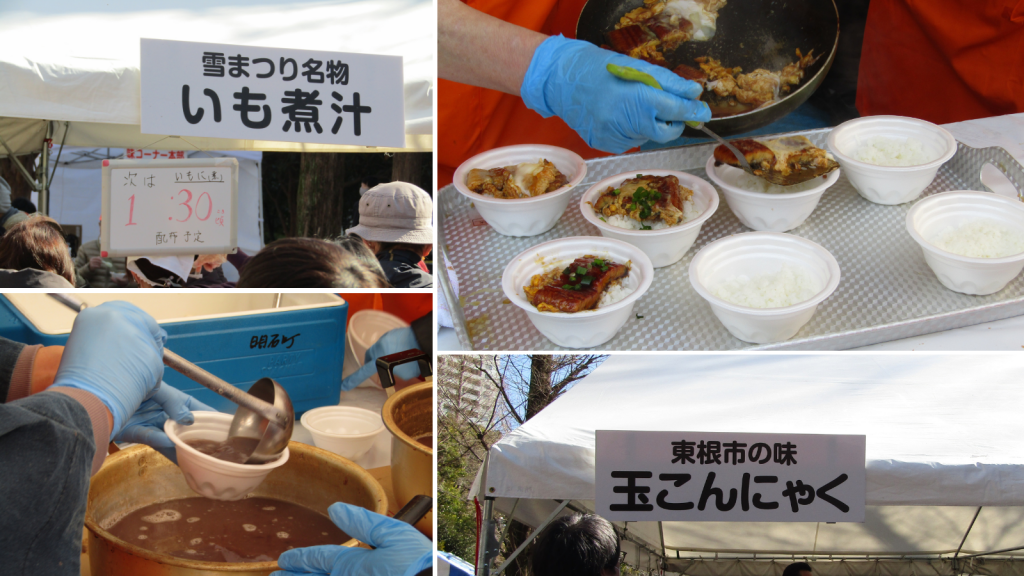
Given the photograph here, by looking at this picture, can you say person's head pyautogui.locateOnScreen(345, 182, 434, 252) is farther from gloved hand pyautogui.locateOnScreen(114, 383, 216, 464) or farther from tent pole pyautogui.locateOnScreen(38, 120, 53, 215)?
tent pole pyautogui.locateOnScreen(38, 120, 53, 215)

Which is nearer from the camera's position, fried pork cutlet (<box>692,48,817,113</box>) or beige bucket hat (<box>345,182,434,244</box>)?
fried pork cutlet (<box>692,48,817,113</box>)

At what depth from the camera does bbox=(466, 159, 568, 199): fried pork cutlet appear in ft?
4.04

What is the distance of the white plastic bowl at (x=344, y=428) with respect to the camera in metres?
1.07

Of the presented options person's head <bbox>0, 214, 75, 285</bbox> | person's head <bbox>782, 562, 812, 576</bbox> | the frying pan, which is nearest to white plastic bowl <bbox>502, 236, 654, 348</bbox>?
the frying pan

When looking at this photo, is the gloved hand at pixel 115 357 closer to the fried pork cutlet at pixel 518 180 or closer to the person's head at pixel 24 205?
the fried pork cutlet at pixel 518 180

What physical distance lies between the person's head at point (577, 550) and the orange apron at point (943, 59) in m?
1.49

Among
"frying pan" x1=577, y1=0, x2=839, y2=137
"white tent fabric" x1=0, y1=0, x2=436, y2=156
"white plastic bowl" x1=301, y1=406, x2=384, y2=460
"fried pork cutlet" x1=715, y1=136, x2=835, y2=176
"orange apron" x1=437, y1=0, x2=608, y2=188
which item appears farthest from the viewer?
"orange apron" x1=437, y1=0, x2=608, y2=188

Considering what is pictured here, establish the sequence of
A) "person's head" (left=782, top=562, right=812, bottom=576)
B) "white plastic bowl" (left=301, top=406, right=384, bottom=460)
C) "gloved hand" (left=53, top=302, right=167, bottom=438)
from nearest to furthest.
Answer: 1. "gloved hand" (left=53, top=302, right=167, bottom=438)
2. "white plastic bowl" (left=301, top=406, right=384, bottom=460)
3. "person's head" (left=782, top=562, right=812, bottom=576)

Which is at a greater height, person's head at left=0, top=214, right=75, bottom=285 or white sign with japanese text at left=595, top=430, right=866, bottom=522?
person's head at left=0, top=214, right=75, bottom=285

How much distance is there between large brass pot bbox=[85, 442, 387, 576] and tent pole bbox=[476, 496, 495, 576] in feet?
1.02

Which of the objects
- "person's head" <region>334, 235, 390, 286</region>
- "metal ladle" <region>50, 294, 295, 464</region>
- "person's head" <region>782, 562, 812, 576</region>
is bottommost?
"person's head" <region>782, 562, 812, 576</region>

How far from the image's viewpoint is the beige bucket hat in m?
1.46

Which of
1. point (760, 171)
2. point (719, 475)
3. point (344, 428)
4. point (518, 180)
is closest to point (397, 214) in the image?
point (518, 180)

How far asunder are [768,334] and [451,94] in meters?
0.99
